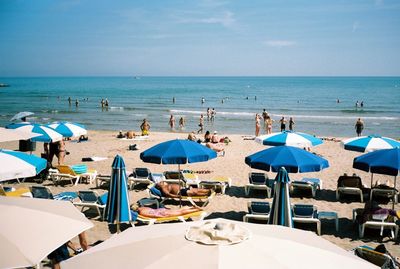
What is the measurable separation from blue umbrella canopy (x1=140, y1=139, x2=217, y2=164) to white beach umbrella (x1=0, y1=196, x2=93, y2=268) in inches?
155

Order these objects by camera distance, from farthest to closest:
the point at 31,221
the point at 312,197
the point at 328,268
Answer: the point at 312,197, the point at 31,221, the point at 328,268

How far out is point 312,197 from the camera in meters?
11.6

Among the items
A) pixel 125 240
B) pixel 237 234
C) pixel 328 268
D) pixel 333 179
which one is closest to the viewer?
pixel 328 268

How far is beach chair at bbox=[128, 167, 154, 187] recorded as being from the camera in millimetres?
12133

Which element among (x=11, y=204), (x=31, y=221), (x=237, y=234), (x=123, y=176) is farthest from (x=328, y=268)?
A: (x=123, y=176)

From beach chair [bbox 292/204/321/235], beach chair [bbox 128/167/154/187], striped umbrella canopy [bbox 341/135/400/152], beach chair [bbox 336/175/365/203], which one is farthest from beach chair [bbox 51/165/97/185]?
striped umbrella canopy [bbox 341/135/400/152]

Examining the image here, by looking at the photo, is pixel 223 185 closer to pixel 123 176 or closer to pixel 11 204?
pixel 123 176

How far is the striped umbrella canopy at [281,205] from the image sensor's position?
6.40 m

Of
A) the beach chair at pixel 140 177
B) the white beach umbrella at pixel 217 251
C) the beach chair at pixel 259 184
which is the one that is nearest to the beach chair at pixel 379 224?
the beach chair at pixel 259 184

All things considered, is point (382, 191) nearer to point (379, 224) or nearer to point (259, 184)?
point (379, 224)

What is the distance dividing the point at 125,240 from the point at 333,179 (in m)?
11.4

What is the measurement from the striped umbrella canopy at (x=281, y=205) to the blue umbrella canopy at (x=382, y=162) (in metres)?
2.97

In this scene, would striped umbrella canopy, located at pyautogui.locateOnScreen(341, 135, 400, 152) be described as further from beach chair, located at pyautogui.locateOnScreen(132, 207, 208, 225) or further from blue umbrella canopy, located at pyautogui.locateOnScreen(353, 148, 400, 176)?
beach chair, located at pyautogui.locateOnScreen(132, 207, 208, 225)

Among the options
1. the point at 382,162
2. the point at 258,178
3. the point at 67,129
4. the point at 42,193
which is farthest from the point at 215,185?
the point at 67,129
